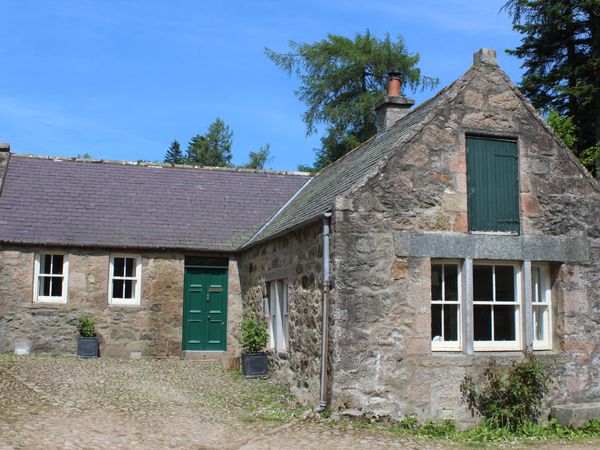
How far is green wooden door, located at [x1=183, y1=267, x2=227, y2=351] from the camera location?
1764 cm

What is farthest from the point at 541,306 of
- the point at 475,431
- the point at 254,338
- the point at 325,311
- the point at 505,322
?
the point at 254,338

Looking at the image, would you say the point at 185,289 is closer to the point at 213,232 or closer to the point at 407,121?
the point at 213,232

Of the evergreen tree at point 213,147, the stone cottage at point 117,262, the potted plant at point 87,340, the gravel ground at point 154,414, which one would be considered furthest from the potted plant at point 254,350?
the evergreen tree at point 213,147

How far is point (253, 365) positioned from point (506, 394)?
17.6 ft

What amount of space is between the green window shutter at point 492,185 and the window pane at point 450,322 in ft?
4.21

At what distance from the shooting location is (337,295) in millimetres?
9852

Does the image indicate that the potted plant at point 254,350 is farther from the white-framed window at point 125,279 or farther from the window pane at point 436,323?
the window pane at point 436,323

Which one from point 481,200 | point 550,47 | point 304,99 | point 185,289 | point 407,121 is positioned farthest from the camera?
point 304,99

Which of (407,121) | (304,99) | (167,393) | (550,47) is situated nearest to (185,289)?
(167,393)

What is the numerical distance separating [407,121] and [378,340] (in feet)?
15.4

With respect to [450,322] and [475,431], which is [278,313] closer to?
[450,322]

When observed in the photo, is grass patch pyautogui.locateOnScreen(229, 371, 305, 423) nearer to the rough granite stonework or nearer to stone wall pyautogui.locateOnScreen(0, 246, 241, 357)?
stone wall pyautogui.locateOnScreen(0, 246, 241, 357)

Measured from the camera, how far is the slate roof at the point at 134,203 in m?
17.3

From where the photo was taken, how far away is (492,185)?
35.5ft
